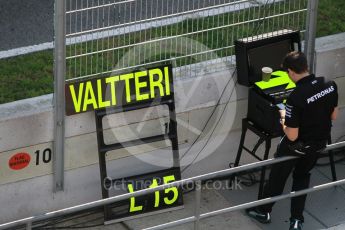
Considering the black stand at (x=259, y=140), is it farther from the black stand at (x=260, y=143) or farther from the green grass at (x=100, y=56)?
the green grass at (x=100, y=56)

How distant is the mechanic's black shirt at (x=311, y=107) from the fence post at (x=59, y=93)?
2075 millimetres

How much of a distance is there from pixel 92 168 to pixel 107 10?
157 cm

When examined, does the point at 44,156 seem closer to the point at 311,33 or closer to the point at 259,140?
the point at 259,140

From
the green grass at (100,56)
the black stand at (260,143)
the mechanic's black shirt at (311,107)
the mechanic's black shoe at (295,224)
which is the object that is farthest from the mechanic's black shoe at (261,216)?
the green grass at (100,56)

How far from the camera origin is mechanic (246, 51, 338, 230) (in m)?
8.00

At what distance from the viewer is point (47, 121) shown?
877 centimetres

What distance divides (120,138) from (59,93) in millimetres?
883

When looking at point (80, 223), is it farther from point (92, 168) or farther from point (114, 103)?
point (114, 103)

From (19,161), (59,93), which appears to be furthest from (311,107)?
(19,161)

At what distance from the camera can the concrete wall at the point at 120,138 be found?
28.7 feet

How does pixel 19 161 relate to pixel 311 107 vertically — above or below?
below

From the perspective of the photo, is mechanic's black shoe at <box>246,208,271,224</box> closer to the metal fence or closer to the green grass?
the metal fence

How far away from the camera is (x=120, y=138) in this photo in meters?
9.14

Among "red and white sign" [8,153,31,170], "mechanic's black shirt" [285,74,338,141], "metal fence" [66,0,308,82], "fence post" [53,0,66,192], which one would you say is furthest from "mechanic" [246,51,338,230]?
"red and white sign" [8,153,31,170]
